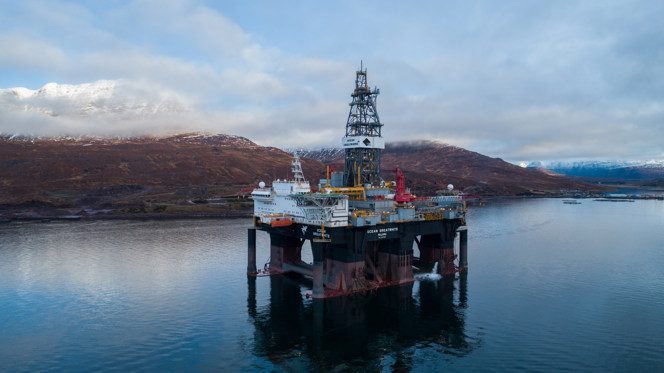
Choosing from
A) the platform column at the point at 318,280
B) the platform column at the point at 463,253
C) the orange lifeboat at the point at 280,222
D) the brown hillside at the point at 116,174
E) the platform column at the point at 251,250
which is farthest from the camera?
the brown hillside at the point at 116,174

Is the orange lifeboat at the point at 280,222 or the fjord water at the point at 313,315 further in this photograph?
the orange lifeboat at the point at 280,222

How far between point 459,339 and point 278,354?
13.7 m

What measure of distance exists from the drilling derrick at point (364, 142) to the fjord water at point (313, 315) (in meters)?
13.4

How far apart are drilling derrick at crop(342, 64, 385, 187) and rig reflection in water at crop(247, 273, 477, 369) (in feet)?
43.8

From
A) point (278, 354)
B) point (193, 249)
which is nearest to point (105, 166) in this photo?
point (193, 249)

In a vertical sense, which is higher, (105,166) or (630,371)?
(105,166)

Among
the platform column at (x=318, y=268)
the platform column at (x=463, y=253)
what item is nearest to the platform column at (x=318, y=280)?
the platform column at (x=318, y=268)

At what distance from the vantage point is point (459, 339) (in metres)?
35.8

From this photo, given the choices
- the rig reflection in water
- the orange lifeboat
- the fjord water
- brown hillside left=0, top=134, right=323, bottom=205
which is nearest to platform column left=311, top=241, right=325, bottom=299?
the rig reflection in water

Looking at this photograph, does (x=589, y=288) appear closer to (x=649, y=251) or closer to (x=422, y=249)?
(x=422, y=249)

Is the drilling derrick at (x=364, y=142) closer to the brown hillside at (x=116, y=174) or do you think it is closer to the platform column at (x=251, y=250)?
the platform column at (x=251, y=250)

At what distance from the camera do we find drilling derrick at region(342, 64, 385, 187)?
176ft

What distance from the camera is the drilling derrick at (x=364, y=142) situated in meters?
53.5

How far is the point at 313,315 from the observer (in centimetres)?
4078
